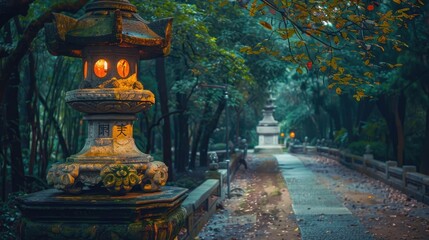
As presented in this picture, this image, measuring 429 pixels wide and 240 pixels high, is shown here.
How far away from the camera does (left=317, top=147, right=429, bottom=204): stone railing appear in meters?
16.5

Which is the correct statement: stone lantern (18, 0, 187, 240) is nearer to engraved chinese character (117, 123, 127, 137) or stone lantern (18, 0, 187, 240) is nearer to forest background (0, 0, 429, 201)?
engraved chinese character (117, 123, 127, 137)

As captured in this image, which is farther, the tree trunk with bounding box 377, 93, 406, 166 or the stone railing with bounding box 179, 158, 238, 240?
the tree trunk with bounding box 377, 93, 406, 166

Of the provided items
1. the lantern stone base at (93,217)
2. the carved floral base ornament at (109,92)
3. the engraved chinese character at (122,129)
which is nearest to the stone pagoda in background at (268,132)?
the carved floral base ornament at (109,92)

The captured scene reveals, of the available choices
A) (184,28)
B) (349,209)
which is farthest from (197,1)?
(349,209)

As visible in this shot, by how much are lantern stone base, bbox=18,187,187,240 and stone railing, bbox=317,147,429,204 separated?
451 inches

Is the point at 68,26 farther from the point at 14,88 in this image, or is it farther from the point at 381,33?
the point at 14,88

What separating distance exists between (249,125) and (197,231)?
5134 centimetres

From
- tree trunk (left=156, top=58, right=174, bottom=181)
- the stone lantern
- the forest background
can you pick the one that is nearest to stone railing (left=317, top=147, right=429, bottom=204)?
the forest background

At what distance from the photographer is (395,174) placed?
20.7m

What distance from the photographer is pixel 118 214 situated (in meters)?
6.82

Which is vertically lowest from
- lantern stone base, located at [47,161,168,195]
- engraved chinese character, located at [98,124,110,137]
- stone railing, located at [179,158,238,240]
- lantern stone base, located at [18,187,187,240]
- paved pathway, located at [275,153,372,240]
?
paved pathway, located at [275,153,372,240]

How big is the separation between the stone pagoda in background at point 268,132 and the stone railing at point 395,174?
69.1 ft

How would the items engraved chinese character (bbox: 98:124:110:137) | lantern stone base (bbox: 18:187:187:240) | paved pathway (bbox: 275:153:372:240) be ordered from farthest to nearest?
paved pathway (bbox: 275:153:372:240) < engraved chinese character (bbox: 98:124:110:137) < lantern stone base (bbox: 18:187:187:240)

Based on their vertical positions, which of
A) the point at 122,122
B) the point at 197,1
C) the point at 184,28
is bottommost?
the point at 122,122
